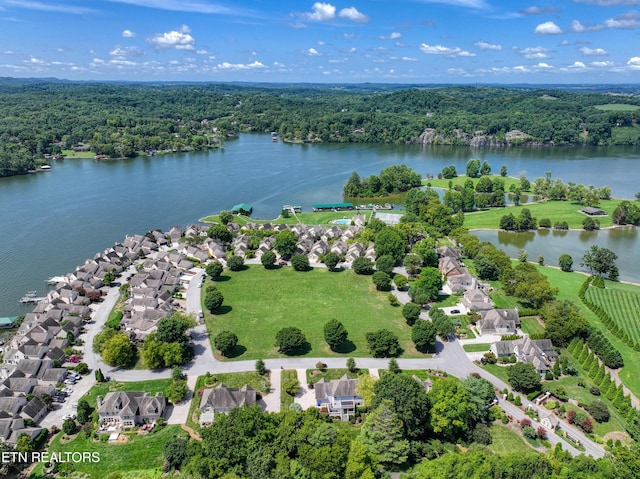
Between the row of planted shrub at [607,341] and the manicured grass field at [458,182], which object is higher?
the manicured grass field at [458,182]

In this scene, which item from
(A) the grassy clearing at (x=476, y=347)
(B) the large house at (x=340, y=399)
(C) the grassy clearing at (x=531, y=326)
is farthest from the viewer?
(C) the grassy clearing at (x=531, y=326)

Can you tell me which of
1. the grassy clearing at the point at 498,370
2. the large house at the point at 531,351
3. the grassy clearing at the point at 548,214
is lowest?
the grassy clearing at the point at 498,370

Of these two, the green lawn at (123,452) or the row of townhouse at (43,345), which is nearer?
the green lawn at (123,452)

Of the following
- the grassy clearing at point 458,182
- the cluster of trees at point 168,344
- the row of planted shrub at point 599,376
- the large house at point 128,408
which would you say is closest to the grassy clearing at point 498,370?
the row of planted shrub at point 599,376

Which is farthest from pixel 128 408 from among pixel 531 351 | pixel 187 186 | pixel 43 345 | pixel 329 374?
pixel 187 186

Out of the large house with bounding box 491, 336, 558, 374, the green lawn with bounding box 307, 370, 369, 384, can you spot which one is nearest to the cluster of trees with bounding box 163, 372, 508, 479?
the green lawn with bounding box 307, 370, 369, 384

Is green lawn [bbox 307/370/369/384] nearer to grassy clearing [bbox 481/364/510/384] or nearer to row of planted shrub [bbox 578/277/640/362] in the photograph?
grassy clearing [bbox 481/364/510/384]

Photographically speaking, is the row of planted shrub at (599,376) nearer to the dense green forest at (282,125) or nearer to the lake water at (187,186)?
the lake water at (187,186)

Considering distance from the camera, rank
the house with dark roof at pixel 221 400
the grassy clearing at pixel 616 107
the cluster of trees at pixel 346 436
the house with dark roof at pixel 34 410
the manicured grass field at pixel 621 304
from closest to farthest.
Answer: the cluster of trees at pixel 346 436
the house with dark roof at pixel 34 410
the house with dark roof at pixel 221 400
the manicured grass field at pixel 621 304
the grassy clearing at pixel 616 107
